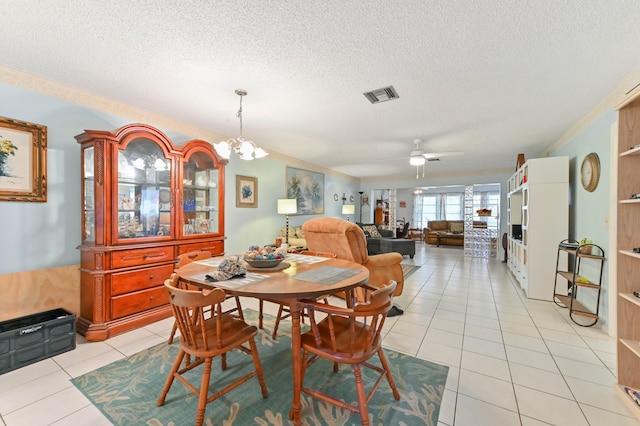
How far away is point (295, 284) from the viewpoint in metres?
1.61

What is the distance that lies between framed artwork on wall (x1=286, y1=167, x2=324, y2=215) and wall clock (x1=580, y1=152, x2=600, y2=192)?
470cm

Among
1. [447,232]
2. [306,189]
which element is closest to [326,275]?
[306,189]

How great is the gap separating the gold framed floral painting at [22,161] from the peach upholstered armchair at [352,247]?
2648 millimetres

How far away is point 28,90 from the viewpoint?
2373mm

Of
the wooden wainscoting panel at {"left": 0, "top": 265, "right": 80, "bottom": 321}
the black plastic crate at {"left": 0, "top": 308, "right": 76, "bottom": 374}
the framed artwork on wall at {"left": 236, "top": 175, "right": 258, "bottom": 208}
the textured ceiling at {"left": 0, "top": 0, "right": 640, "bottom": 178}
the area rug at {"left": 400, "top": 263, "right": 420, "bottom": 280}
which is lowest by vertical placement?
the area rug at {"left": 400, "top": 263, "right": 420, "bottom": 280}

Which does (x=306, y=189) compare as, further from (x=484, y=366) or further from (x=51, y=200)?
(x=484, y=366)

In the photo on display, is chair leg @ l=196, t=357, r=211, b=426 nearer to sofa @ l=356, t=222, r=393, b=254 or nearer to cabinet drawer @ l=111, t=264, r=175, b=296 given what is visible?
cabinet drawer @ l=111, t=264, r=175, b=296

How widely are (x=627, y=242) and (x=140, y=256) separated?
160 inches

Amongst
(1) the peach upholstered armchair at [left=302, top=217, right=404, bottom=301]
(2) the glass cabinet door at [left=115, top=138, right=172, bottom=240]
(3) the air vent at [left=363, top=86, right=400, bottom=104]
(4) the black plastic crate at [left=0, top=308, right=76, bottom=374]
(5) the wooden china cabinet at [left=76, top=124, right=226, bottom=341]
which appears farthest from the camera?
(1) the peach upholstered armchair at [left=302, top=217, right=404, bottom=301]

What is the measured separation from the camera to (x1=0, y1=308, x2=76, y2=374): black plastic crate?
2.00 meters

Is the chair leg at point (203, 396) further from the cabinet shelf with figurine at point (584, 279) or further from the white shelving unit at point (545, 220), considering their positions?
the white shelving unit at point (545, 220)

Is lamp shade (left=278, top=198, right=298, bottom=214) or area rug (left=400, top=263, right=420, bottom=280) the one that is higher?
lamp shade (left=278, top=198, right=298, bottom=214)

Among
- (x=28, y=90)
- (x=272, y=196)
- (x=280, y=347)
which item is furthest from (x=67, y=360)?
(x=272, y=196)

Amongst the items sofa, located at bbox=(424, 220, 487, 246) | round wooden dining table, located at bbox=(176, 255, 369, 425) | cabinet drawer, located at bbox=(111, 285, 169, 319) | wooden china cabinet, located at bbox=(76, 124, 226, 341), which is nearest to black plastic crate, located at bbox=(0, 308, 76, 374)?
wooden china cabinet, located at bbox=(76, 124, 226, 341)
